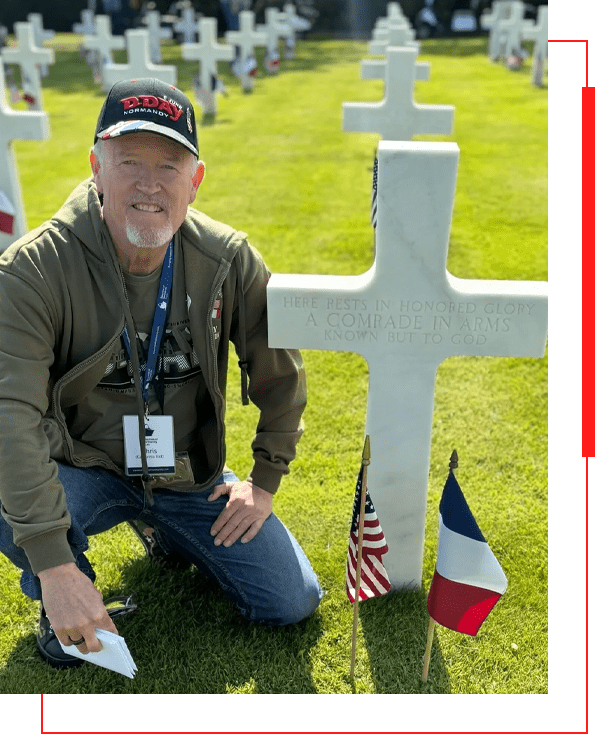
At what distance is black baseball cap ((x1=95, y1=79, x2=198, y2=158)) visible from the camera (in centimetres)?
247

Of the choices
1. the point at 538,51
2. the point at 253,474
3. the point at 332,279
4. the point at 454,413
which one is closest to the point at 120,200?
the point at 332,279

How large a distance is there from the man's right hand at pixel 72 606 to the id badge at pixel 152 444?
49 centimetres

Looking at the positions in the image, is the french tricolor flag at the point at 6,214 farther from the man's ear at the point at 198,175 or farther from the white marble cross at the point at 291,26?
the white marble cross at the point at 291,26

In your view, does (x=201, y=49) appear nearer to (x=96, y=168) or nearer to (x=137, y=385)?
(x=96, y=168)

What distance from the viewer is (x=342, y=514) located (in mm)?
3531

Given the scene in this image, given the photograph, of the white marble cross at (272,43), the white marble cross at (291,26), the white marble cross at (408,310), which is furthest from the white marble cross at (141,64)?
the white marble cross at (291,26)

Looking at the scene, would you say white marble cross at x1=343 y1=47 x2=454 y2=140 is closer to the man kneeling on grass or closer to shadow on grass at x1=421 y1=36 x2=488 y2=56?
the man kneeling on grass

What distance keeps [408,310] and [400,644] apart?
117cm

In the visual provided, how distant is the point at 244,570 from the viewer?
9.32ft

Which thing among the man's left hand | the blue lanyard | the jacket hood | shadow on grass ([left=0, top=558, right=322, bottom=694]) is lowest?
shadow on grass ([left=0, top=558, right=322, bottom=694])

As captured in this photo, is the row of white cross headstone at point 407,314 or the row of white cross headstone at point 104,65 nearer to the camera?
the row of white cross headstone at point 407,314

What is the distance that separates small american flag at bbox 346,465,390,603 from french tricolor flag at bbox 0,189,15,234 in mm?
4613

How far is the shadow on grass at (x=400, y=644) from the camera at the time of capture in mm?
2695

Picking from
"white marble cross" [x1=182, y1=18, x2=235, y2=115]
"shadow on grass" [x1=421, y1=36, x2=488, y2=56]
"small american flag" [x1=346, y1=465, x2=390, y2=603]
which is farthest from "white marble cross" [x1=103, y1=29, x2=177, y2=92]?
"shadow on grass" [x1=421, y1=36, x2=488, y2=56]
